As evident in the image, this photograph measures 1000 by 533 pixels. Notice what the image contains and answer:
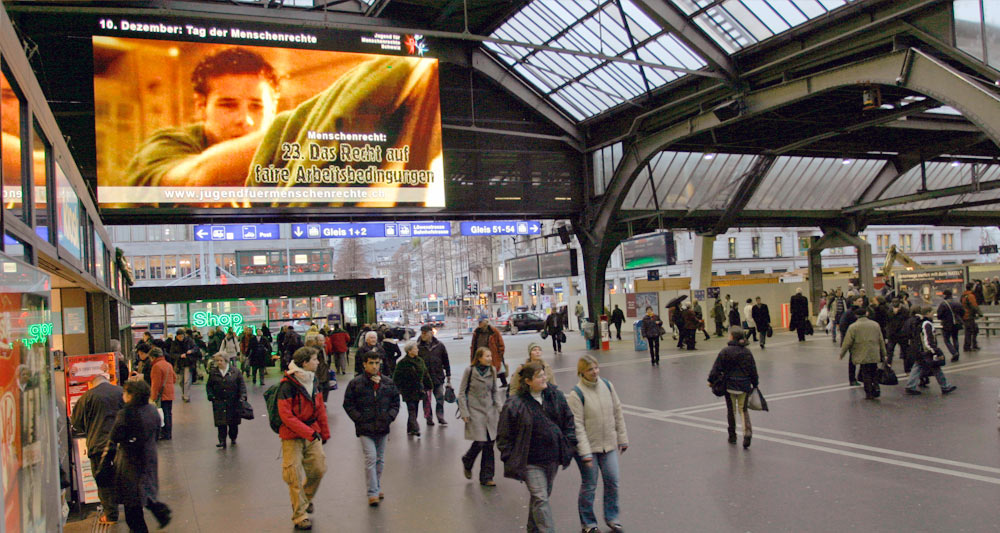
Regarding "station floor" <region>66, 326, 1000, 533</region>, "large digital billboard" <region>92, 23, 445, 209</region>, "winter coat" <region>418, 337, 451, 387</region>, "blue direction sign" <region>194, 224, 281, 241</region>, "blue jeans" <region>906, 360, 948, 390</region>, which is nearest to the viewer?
"station floor" <region>66, 326, 1000, 533</region>

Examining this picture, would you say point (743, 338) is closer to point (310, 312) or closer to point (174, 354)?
point (174, 354)

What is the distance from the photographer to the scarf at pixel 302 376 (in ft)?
22.6

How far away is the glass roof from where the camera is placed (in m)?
17.4

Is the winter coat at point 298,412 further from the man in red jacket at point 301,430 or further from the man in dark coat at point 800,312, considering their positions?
the man in dark coat at point 800,312

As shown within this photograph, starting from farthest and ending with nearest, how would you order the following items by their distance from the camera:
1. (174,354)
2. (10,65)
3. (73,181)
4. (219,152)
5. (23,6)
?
1. (174,354)
2. (219,152)
3. (23,6)
4. (73,181)
5. (10,65)

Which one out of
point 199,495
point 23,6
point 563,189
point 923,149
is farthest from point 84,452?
point 923,149

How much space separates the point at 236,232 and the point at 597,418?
17453 millimetres

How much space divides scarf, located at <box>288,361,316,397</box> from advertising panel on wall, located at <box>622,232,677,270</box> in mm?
18732

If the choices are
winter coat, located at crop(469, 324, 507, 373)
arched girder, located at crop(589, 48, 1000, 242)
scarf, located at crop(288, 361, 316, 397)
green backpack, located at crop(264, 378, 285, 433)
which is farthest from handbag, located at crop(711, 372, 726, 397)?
arched girder, located at crop(589, 48, 1000, 242)

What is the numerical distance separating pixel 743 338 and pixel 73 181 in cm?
870

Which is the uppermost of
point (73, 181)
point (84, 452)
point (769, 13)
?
point (769, 13)

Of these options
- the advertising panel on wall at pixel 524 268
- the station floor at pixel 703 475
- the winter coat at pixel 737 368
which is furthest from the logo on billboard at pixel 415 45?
the winter coat at pixel 737 368

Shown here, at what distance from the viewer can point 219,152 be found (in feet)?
63.8

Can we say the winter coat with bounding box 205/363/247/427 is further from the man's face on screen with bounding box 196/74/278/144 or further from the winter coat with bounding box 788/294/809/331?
the winter coat with bounding box 788/294/809/331
